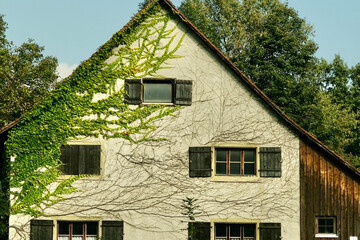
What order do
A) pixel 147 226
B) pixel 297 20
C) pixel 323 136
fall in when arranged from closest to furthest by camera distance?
pixel 147 226 < pixel 323 136 < pixel 297 20

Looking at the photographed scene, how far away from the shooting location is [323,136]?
136 feet

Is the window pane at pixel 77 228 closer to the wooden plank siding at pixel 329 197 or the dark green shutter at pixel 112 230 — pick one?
the dark green shutter at pixel 112 230

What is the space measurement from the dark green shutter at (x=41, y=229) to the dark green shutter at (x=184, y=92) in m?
5.79

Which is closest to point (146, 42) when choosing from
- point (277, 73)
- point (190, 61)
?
point (190, 61)

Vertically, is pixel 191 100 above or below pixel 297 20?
below

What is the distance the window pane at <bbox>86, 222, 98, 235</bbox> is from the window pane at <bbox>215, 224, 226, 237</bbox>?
13.1 feet

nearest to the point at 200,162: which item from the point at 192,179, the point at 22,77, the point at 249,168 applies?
the point at 192,179

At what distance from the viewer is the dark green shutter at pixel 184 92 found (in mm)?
18531

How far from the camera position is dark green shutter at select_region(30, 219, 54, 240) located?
18.0 meters

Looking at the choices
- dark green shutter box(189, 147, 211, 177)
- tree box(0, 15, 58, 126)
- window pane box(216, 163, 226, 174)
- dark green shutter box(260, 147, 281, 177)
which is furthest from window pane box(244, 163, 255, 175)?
tree box(0, 15, 58, 126)

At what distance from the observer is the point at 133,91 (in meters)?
18.6

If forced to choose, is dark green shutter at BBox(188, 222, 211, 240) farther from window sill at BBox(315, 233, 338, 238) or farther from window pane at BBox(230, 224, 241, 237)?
window sill at BBox(315, 233, 338, 238)

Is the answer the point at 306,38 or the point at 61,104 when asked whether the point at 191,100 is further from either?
the point at 306,38

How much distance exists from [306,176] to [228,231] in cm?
317
